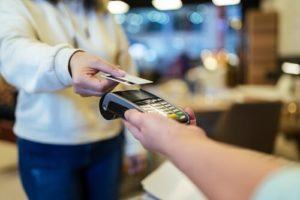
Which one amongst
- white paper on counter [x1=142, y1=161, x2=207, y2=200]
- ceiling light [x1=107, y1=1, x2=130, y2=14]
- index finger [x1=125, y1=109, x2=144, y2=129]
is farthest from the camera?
ceiling light [x1=107, y1=1, x2=130, y2=14]

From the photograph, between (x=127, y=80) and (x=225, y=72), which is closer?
(x=127, y=80)

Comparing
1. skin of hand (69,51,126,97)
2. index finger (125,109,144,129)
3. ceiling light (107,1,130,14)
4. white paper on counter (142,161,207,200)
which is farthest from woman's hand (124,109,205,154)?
ceiling light (107,1,130,14)

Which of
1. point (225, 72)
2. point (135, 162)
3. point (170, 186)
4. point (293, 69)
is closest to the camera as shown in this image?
point (170, 186)

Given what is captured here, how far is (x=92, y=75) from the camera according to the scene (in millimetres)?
677

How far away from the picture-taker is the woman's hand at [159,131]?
0.50 metres

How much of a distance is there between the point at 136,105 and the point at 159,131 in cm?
11

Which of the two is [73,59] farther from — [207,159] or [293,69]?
[293,69]

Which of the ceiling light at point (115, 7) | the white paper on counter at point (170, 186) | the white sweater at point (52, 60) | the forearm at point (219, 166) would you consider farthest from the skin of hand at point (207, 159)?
the ceiling light at point (115, 7)

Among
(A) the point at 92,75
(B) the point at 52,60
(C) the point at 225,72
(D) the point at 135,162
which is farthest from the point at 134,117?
(C) the point at 225,72

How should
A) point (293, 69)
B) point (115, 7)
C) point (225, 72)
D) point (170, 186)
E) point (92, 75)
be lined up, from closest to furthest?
point (92, 75), point (170, 186), point (293, 69), point (115, 7), point (225, 72)

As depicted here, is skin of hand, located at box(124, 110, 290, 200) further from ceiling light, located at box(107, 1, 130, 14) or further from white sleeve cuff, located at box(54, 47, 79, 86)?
ceiling light, located at box(107, 1, 130, 14)

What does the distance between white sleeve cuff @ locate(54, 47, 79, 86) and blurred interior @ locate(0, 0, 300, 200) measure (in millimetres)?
614

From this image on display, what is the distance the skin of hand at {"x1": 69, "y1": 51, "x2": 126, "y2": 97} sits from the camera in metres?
0.67

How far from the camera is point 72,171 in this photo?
0.99m
